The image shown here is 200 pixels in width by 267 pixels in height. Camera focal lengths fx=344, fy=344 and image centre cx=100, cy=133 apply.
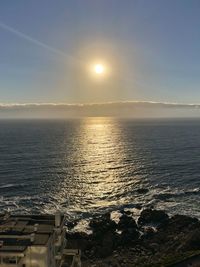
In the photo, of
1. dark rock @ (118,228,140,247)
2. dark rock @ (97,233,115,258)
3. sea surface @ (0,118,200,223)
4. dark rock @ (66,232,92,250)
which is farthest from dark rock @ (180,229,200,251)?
dark rock @ (66,232,92,250)

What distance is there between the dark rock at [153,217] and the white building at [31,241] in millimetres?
35959

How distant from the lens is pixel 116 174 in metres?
116

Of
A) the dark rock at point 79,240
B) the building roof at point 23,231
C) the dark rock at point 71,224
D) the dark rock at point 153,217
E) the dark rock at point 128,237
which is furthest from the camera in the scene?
the dark rock at point 153,217

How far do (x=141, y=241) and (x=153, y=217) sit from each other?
10823 mm

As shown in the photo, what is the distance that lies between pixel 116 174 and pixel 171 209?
118 ft

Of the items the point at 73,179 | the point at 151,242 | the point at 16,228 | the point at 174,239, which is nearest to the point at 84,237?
the point at 151,242

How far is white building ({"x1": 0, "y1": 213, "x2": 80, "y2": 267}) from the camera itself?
3322 centimetres

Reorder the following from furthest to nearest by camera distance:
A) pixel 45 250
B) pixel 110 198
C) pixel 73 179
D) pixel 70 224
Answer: pixel 73 179 → pixel 110 198 → pixel 70 224 → pixel 45 250

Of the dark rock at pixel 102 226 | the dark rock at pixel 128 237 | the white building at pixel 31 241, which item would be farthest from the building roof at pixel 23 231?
the dark rock at pixel 102 226

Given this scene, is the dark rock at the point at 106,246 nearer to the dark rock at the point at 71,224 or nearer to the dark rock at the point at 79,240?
the dark rock at the point at 79,240

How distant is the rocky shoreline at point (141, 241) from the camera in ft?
191

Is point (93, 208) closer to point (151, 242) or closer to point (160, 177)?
point (151, 242)

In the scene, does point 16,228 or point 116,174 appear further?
point 116,174

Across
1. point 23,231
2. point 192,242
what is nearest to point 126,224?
point 192,242
